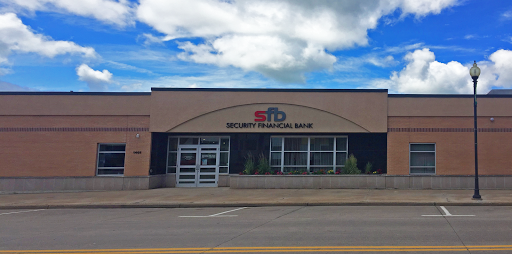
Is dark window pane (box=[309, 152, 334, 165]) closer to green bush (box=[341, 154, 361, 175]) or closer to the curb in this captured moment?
green bush (box=[341, 154, 361, 175])

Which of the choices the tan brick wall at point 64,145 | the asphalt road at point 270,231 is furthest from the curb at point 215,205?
the tan brick wall at point 64,145

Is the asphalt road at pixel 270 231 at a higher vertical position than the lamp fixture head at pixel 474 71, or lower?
lower

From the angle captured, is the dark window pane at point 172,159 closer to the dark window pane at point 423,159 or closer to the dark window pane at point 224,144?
the dark window pane at point 224,144

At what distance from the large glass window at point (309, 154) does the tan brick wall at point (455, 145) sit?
2.62 meters

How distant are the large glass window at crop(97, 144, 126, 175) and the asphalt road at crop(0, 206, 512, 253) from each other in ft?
21.8

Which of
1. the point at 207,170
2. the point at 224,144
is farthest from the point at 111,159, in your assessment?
the point at 224,144

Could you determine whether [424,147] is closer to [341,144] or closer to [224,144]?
[341,144]

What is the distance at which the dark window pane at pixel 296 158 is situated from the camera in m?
19.8

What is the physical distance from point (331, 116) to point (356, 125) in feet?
4.32

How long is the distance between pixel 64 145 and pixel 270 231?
14609mm

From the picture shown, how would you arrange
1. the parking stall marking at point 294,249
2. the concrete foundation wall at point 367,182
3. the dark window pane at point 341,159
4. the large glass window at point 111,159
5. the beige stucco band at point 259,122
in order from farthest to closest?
the dark window pane at point 341,159 < the large glass window at point 111,159 < the beige stucco band at point 259,122 < the concrete foundation wall at point 367,182 < the parking stall marking at point 294,249

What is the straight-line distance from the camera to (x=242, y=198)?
15.3m

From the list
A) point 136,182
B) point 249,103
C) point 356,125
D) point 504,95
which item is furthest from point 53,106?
point 504,95

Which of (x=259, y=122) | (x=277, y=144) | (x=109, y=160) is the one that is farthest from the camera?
(x=277, y=144)
